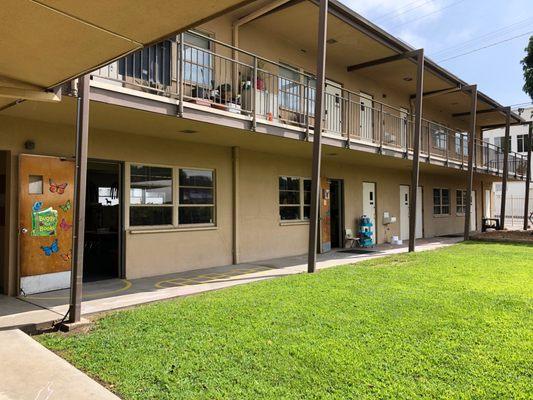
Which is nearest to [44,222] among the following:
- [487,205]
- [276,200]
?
[276,200]

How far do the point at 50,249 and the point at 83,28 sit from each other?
5.38 metres

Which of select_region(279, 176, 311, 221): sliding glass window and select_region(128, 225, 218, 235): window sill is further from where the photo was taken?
select_region(279, 176, 311, 221): sliding glass window

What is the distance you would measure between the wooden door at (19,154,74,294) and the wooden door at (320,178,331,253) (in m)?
7.66

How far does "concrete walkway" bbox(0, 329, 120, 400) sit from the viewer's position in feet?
11.7

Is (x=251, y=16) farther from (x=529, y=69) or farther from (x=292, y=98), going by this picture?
(x=529, y=69)

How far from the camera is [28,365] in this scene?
4.20 meters

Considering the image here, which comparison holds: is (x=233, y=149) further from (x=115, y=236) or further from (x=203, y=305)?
(x=203, y=305)

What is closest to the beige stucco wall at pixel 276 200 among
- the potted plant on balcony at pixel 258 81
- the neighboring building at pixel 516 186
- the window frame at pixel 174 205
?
the window frame at pixel 174 205

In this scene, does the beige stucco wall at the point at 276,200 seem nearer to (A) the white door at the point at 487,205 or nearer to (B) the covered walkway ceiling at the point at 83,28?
(B) the covered walkway ceiling at the point at 83,28

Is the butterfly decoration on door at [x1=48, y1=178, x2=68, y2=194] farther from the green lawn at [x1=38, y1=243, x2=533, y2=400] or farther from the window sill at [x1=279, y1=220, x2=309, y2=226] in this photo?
the window sill at [x1=279, y1=220, x2=309, y2=226]

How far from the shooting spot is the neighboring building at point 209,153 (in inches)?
284

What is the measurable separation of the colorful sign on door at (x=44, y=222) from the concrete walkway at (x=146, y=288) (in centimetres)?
106

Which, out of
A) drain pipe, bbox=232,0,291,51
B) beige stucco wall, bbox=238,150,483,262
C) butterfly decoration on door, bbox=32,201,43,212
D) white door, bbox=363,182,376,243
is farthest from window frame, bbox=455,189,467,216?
butterfly decoration on door, bbox=32,201,43,212

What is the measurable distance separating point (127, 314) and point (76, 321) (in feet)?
2.12
